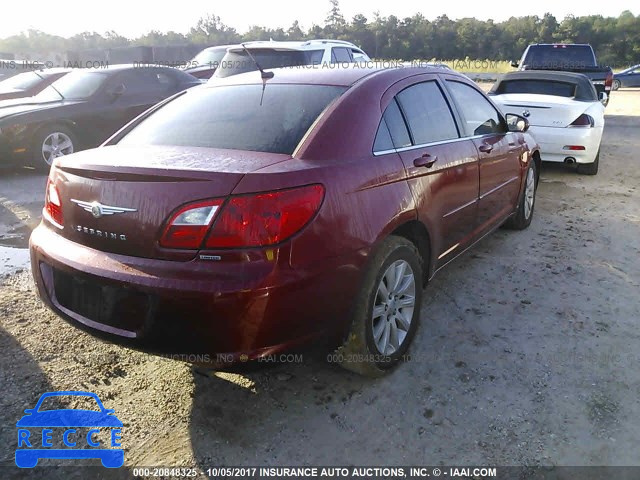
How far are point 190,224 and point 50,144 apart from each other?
648cm

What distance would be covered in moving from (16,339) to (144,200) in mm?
1648

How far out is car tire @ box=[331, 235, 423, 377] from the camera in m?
2.61

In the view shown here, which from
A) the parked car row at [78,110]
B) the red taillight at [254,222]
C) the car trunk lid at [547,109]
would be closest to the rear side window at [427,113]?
the red taillight at [254,222]

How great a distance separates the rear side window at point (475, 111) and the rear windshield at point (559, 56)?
8.95 meters

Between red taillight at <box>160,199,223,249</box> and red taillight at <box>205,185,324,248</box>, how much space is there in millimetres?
39

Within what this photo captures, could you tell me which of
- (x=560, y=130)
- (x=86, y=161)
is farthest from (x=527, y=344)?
(x=560, y=130)

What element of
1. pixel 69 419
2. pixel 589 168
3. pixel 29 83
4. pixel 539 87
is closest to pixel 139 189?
pixel 69 419

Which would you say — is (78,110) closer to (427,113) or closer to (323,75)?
(323,75)

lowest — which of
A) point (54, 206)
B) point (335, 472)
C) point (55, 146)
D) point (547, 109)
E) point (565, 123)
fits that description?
point (335, 472)

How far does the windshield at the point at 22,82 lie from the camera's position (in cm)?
962

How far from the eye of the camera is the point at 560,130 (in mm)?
7074

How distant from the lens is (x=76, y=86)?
8477mm

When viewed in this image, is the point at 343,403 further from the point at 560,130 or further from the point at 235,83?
the point at 560,130

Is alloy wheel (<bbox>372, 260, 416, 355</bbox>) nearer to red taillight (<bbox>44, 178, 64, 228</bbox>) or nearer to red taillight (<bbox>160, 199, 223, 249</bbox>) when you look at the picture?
red taillight (<bbox>160, 199, 223, 249</bbox>)
